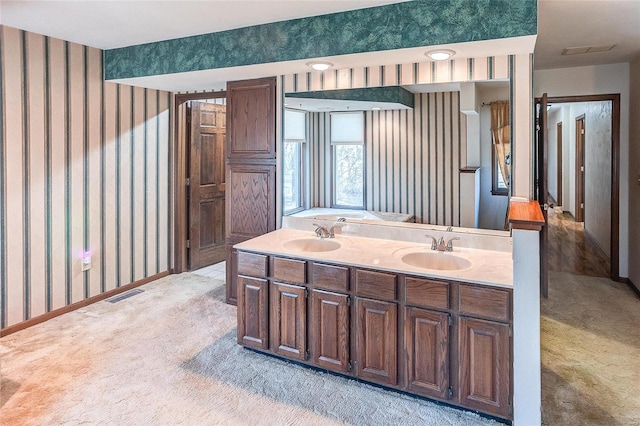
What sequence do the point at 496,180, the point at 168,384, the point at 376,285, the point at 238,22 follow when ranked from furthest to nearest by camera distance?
the point at 238,22 → the point at 496,180 → the point at 168,384 → the point at 376,285

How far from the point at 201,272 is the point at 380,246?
8.86ft

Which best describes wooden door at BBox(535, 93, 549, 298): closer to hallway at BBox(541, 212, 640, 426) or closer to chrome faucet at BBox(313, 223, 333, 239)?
hallway at BBox(541, 212, 640, 426)

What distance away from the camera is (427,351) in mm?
2160

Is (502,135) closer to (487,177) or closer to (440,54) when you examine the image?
(487,177)

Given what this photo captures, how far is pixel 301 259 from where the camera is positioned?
2500 millimetres

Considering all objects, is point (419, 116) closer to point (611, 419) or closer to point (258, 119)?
point (258, 119)

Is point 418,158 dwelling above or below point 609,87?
below

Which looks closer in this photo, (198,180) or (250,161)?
(250,161)

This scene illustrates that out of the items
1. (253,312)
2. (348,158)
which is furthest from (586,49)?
(253,312)

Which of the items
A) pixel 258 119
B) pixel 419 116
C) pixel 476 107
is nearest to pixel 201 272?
pixel 258 119

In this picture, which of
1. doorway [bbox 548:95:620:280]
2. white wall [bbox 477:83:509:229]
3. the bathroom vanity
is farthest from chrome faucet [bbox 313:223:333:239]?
doorway [bbox 548:95:620:280]

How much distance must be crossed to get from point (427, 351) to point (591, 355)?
55.2 inches

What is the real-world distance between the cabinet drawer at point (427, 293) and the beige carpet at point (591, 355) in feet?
2.67

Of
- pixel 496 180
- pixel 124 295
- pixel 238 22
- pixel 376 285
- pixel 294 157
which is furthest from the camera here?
pixel 124 295
